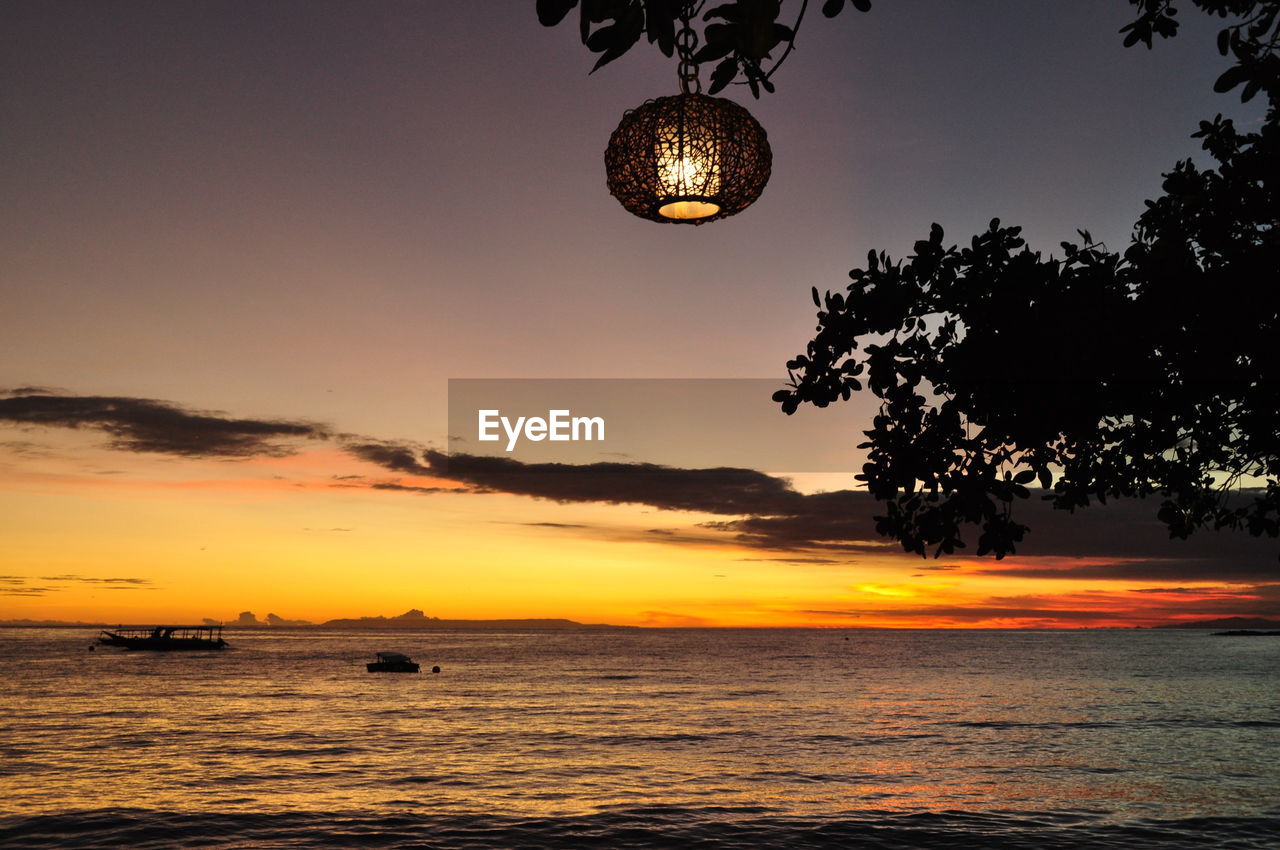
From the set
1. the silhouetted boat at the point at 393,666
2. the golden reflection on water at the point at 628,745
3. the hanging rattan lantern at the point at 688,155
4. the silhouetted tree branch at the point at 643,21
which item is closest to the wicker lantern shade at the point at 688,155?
the hanging rattan lantern at the point at 688,155

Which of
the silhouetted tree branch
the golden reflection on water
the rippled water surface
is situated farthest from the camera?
the golden reflection on water

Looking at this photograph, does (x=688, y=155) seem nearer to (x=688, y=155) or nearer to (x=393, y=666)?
(x=688, y=155)

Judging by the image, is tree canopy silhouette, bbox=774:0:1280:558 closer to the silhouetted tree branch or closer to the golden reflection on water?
the silhouetted tree branch

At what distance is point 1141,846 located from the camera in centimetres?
2112

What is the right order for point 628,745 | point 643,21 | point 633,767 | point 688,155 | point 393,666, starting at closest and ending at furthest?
point 643,21
point 688,155
point 633,767
point 628,745
point 393,666

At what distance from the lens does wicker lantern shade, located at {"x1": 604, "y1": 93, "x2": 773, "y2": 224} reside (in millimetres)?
5137

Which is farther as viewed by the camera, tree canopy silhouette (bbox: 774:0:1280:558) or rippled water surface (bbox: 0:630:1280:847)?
rippled water surface (bbox: 0:630:1280:847)

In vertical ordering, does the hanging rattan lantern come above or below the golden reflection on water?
above

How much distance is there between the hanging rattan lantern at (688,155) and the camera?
5129 millimetres

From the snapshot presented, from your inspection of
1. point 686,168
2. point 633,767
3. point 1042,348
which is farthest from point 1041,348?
point 633,767

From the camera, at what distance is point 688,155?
5.21 meters

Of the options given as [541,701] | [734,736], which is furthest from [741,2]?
[541,701]

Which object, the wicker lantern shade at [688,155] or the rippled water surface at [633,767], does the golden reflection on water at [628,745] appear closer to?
the rippled water surface at [633,767]

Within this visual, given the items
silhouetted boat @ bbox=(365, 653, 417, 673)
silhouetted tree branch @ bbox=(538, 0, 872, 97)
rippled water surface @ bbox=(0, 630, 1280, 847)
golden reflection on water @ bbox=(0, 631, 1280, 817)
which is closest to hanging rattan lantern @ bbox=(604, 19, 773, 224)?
silhouetted tree branch @ bbox=(538, 0, 872, 97)
